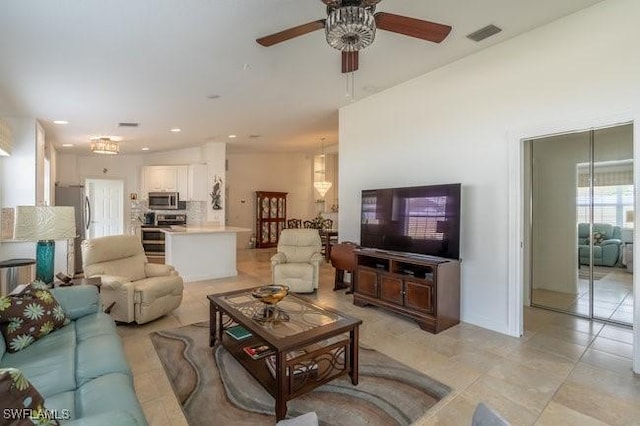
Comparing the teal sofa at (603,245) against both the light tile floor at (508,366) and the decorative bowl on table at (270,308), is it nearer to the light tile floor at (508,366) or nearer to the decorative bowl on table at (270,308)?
the light tile floor at (508,366)

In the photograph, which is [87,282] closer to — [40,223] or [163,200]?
[40,223]

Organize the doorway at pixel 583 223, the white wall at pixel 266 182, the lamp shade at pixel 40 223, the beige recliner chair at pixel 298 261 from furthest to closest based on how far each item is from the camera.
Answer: the white wall at pixel 266 182, the beige recliner chair at pixel 298 261, the doorway at pixel 583 223, the lamp shade at pixel 40 223

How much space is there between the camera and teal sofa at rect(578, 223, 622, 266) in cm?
399

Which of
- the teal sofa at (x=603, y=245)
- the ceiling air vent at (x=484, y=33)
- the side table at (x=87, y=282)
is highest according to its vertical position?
the ceiling air vent at (x=484, y=33)

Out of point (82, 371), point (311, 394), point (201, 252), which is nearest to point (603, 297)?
point (311, 394)

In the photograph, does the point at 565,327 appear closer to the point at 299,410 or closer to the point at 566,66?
the point at 566,66

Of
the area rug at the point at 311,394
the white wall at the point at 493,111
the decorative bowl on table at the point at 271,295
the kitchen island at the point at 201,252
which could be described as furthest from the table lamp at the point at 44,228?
the white wall at the point at 493,111

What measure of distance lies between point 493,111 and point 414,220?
1.41 m

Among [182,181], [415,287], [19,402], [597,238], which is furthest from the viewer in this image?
[182,181]

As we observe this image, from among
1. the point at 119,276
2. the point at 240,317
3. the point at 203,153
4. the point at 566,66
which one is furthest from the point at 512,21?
the point at 203,153

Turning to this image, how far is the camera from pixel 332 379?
7.50 ft

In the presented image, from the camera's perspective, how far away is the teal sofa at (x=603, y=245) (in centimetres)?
399

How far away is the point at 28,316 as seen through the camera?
2.14 m

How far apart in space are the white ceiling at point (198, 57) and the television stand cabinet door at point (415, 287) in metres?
2.20
